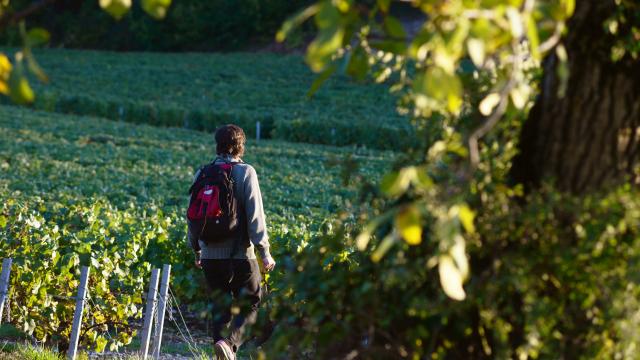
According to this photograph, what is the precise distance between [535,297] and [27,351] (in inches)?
189

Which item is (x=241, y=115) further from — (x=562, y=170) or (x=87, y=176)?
(x=562, y=170)

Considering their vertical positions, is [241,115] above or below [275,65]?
below

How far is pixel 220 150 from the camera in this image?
6715mm

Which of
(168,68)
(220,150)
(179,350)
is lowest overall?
(179,350)

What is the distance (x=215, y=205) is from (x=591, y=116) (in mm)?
3196

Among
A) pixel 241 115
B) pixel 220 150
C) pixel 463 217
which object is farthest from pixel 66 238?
pixel 241 115

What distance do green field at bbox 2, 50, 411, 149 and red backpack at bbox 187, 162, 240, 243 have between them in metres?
29.3

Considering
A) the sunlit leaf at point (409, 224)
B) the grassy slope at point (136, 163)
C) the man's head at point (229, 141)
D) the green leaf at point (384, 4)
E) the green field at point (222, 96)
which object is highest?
the green field at point (222, 96)

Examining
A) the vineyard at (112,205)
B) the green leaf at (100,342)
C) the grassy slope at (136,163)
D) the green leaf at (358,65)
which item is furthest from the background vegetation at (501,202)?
the grassy slope at (136,163)

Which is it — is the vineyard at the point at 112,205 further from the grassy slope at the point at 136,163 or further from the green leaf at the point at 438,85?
the green leaf at the point at 438,85

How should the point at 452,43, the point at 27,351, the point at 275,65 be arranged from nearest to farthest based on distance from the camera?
the point at 452,43, the point at 27,351, the point at 275,65

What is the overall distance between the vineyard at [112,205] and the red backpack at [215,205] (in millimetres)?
723

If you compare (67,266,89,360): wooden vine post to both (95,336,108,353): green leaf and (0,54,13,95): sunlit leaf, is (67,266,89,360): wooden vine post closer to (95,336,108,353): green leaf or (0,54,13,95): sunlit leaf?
(95,336,108,353): green leaf

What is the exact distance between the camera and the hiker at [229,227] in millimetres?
6559
